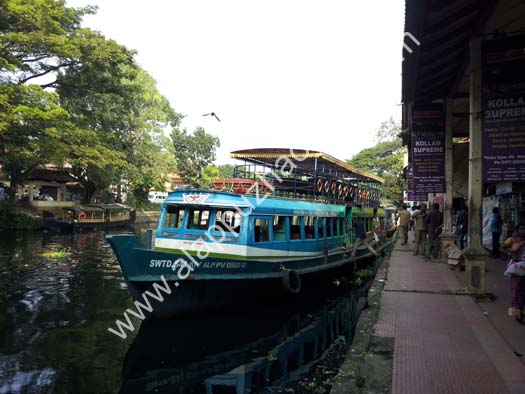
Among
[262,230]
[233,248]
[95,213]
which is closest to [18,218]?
[95,213]

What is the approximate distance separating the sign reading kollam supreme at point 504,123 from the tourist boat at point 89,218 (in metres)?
25.1

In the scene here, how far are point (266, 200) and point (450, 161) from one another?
5244mm

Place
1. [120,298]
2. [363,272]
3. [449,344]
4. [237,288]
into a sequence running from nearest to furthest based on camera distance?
[449,344]
[237,288]
[120,298]
[363,272]

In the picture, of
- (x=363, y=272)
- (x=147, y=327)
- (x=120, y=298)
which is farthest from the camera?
(x=363, y=272)

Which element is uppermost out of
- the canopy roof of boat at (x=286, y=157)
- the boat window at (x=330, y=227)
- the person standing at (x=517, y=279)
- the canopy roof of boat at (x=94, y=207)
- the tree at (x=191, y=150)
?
the tree at (x=191, y=150)

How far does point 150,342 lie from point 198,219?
2.94 metres

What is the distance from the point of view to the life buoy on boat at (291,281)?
9336mm

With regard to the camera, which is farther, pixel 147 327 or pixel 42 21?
pixel 42 21

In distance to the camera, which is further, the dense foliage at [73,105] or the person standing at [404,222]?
the dense foliage at [73,105]

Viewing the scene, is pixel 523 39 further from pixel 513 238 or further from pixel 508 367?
pixel 508 367

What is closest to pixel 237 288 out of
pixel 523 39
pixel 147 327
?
pixel 147 327

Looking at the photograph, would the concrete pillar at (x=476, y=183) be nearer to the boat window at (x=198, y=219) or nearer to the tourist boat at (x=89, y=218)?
the boat window at (x=198, y=219)

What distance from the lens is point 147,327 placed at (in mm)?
8125

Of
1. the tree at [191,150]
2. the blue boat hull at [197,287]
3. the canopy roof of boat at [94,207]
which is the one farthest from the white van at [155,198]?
the blue boat hull at [197,287]
